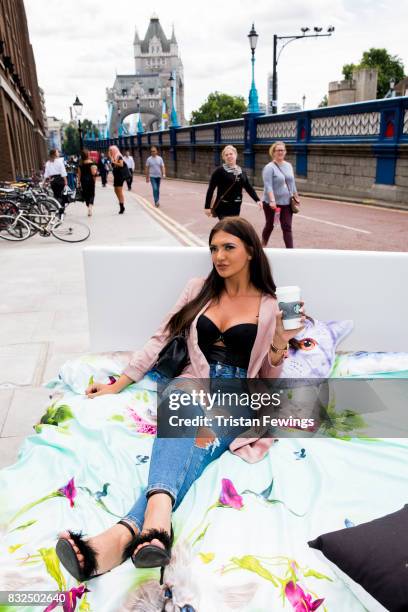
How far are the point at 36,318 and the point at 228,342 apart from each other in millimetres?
3448

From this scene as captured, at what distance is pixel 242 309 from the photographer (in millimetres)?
2805

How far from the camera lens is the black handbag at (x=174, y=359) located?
9.28 ft

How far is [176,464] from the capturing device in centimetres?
218

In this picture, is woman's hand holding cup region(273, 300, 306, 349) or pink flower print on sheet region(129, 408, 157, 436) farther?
pink flower print on sheet region(129, 408, 157, 436)

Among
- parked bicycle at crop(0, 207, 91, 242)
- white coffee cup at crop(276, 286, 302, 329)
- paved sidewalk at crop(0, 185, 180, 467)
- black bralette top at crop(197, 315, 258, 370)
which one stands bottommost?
paved sidewalk at crop(0, 185, 180, 467)

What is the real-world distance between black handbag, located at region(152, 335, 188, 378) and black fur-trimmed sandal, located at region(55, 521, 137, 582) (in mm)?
1145

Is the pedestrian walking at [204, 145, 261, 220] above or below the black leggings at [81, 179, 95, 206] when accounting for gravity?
above

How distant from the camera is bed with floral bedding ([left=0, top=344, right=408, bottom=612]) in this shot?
1.75 meters

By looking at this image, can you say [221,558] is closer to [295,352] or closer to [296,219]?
[295,352]

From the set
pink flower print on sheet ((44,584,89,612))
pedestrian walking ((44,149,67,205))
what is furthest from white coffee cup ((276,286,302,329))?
pedestrian walking ((44,149,67,205))

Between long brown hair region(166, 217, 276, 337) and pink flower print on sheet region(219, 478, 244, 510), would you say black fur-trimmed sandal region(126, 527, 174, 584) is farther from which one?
long brown hair region(166, 217, 276, 337)

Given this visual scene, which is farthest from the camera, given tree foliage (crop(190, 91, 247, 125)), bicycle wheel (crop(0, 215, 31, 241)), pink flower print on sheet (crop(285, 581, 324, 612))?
tree foliage (crop(190, 91, 247, 125))

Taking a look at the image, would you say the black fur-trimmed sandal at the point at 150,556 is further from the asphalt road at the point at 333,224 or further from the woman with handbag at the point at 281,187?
the asphalt road at the point at 333,224

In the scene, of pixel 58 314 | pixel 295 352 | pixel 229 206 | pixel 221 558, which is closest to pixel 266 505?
pixel 221 558
